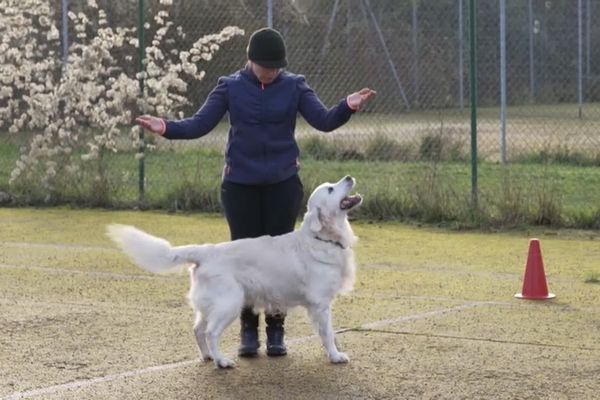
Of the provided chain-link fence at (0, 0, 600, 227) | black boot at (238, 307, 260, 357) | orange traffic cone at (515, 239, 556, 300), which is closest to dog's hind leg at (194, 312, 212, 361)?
black boot at (238, 307, 260, 357)

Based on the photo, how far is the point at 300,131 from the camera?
17.8 meters

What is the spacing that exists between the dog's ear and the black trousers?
1.48 feet

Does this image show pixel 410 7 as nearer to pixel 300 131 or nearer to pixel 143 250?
pixel 300 131

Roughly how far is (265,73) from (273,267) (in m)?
1.18

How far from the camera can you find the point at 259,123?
8078 millimetres

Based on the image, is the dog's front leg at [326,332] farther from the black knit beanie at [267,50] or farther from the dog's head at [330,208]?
the black knit beanie at [267,50]

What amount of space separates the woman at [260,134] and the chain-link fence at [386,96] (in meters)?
6.03

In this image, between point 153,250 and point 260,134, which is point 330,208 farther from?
point 153,250

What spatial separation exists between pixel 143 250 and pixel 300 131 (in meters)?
10.0

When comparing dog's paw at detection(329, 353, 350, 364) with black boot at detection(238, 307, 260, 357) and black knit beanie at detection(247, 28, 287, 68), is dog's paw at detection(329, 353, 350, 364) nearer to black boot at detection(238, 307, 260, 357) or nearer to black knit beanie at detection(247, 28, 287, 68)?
black boot at detection(238, 307, 260, 357)

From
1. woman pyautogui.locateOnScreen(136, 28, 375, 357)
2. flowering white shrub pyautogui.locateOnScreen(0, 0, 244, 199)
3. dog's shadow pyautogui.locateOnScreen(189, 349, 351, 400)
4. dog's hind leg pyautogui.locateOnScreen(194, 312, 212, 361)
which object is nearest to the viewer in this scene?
dog's shadow pyautogui.locateOnScreen(189, 349, 351, 400)

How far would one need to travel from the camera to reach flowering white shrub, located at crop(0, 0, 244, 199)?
49.8ft

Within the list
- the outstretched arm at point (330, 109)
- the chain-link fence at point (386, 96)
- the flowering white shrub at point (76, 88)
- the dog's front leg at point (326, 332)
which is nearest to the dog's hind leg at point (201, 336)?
the dog's front leg at point (326, 332)

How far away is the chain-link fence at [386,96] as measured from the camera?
50.5 ft
